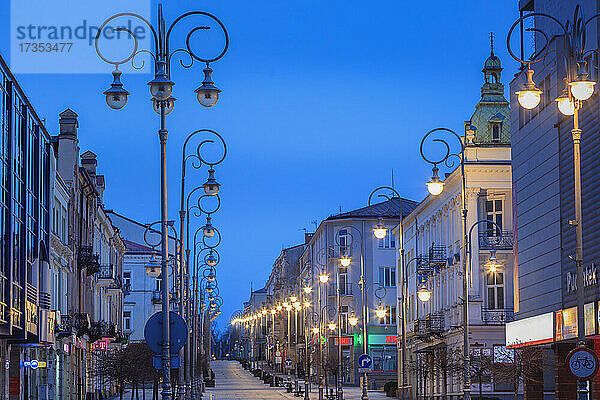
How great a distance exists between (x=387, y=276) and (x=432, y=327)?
34660 mm

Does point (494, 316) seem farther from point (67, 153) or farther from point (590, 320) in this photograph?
point (590, 320)

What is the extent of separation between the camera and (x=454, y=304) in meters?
57.3

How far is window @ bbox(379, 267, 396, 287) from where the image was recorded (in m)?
96.6

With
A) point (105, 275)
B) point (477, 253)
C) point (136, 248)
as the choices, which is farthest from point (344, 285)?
point (477, 253)

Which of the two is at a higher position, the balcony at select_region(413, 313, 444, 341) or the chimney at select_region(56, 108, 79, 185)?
the chimney at select_region(56, 108, 79, 185)

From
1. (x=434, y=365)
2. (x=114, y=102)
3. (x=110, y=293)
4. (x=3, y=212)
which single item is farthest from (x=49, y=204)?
(x=110, y=293)

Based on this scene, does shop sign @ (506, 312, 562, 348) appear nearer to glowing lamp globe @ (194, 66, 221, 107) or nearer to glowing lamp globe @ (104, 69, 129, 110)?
glowing lamp globe @ (194, 66, 221, 107)

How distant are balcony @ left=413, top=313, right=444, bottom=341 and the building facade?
0.12 ft

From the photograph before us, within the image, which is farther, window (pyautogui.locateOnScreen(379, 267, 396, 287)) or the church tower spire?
window (pyautogui.locateOnScreen(379, 267, 396, 287))

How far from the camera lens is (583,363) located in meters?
19.0

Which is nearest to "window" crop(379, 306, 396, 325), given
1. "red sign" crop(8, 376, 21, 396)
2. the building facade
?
the building facade

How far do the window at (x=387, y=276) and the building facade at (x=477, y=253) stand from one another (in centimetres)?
3257

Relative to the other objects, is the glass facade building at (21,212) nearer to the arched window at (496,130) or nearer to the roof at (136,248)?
the arched window at (496,130)

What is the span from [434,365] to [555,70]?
71.3 feet
